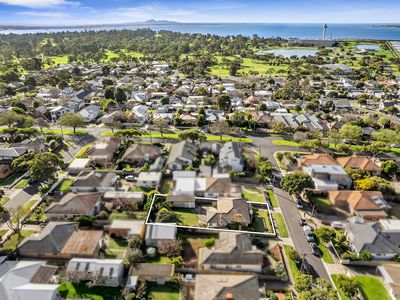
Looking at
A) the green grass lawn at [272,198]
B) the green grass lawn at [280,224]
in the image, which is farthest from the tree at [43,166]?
the green grass lawn at [280,224]

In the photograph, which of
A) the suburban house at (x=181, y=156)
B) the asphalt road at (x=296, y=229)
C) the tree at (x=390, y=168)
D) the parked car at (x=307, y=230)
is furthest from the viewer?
the suburban house at (x=181, y=156)

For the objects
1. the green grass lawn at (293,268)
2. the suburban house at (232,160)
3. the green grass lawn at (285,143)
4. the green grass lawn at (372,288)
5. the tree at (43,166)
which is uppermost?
the tree at (43,166)

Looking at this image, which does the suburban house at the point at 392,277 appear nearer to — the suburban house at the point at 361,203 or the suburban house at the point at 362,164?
the suburban house at the point at 361,203

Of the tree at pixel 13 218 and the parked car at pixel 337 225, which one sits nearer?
the tree at pixel 13 218

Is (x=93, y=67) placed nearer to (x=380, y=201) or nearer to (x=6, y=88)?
(x=6, y=88)

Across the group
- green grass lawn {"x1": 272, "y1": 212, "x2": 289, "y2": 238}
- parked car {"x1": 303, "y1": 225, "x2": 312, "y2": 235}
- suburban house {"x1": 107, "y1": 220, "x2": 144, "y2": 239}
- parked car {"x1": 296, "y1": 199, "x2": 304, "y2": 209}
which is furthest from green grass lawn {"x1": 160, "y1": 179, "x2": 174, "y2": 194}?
parked car {"x1": 303, "y1": 225, "x2": 312, "y2": 235}
